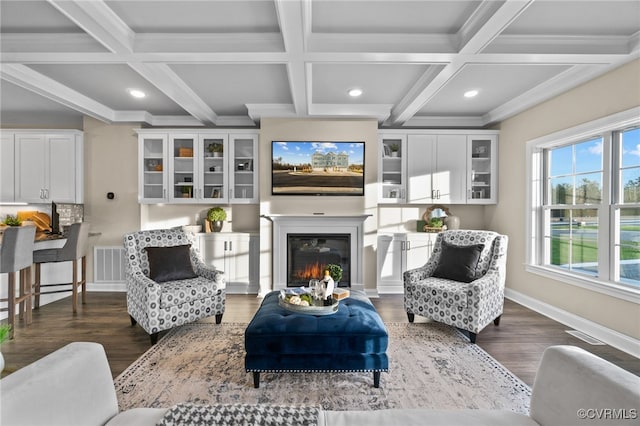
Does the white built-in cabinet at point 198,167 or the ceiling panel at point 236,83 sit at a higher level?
the ceiling panel at point 236,83

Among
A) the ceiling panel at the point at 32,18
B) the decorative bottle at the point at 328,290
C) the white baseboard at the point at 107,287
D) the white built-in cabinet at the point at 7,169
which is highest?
the ceiling panel at the point at 32,18

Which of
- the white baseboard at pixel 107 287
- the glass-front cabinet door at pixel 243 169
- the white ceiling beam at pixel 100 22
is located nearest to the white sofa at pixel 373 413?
the white ceiling beam at pixel 100 22

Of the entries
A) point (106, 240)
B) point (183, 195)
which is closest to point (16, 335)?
point (106, 240)

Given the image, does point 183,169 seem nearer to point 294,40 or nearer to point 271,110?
point 271,110

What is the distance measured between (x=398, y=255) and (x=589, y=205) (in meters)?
2.31

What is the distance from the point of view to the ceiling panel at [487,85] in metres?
3.41

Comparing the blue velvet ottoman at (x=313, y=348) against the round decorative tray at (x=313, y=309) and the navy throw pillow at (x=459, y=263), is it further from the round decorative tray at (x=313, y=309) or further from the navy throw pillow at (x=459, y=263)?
the navy throw pillow at (x=459, y=263)

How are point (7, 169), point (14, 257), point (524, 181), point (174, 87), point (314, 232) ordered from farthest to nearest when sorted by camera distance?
point (7, 169)
point (314, 232)
point (524, 181)
point (174, 87)
point (14, 257)

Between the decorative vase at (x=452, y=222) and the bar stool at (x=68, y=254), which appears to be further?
the decorative vase at (x=452, y=222)

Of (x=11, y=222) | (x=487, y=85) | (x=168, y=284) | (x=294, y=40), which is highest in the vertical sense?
(x=487, y=85)

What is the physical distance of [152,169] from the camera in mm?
5098

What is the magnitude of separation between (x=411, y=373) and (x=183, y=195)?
158 inches

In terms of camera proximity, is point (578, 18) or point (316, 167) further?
point (316, 167)
